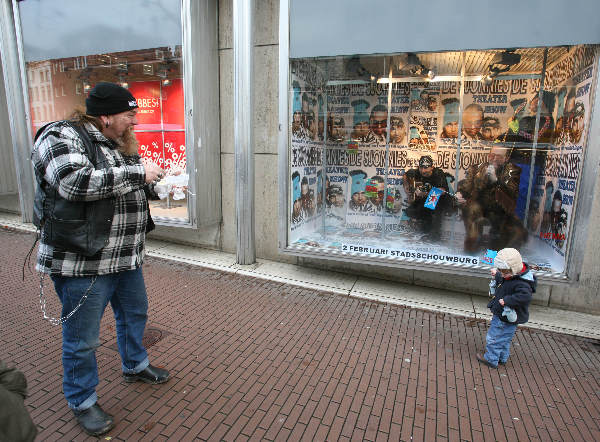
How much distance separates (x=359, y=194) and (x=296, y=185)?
1248 mm

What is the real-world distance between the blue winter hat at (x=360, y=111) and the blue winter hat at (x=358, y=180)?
2.57ft

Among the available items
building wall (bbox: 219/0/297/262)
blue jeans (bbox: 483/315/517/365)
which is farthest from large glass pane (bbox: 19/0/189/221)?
blue jeans (bbox: 483/315/517/365)

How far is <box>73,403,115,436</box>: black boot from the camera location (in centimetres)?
222

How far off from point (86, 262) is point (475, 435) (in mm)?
2609

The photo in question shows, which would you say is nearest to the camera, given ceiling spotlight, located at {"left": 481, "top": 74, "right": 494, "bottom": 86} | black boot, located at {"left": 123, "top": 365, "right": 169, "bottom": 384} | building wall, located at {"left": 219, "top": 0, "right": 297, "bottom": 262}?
black boot, located at {"left": 123, "top": 365, "right": 169, "bottom": 384}

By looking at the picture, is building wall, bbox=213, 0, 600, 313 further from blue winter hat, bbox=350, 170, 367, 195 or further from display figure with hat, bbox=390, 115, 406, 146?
display figure with hat, bbox=390, 115, 406, 146

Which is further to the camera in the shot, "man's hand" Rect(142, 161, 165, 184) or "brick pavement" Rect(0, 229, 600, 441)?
"brick pavement" Rect(0, 229, 600, 441)

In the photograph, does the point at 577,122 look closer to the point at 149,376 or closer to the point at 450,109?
the point at 450,109

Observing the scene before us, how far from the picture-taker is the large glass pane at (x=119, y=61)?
524 cm

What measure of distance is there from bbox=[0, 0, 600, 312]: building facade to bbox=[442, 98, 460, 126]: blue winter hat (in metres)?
0.02

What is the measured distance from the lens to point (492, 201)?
5000 millimetres

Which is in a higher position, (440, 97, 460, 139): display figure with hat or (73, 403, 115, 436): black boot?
(440, 97, 460, 139): display figure with hat

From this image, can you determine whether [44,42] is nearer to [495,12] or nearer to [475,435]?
[495,12]

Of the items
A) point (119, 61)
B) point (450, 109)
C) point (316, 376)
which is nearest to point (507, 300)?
point (316, 376)
